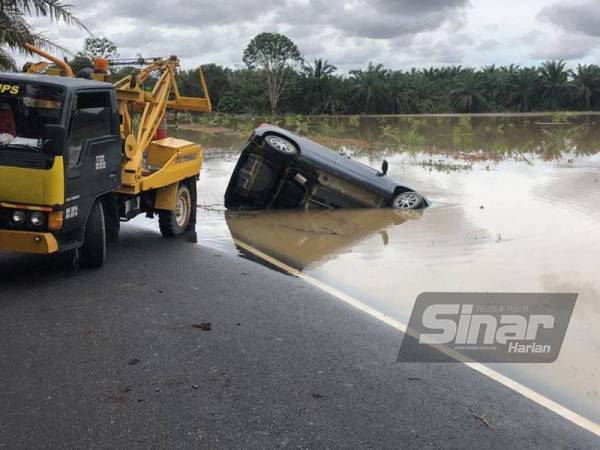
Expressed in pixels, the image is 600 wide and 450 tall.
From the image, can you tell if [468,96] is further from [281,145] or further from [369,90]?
[281,145]

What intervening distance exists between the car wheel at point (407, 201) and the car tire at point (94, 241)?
6.80m

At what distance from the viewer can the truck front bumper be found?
6367 mm

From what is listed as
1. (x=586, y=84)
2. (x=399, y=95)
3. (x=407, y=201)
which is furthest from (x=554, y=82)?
(x=407, y=201)

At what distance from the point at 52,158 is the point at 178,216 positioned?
12.7 ft

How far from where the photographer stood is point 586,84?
77.4 metres

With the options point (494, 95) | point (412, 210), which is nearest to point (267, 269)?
point (412, 210)

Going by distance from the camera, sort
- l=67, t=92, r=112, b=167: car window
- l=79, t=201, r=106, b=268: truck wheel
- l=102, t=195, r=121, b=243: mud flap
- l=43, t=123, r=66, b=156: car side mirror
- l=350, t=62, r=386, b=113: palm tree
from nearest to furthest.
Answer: l=43, t=123, r=66, b=156: car side mirror < l=67, t=92, r=112, b=167: car window < l=79, t=201, r=106, b=268: truck wheel < l=102, t=195, r=121, b=243: mud flap < l=350, t=62, r=386, b=113: palm tree

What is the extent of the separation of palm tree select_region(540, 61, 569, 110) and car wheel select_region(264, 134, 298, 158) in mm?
73610

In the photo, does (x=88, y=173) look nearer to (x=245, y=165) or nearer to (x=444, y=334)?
(x=444, y=334)

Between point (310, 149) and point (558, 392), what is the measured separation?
310 inches

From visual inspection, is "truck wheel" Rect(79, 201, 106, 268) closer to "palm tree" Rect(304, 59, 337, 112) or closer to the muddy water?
the muddy water

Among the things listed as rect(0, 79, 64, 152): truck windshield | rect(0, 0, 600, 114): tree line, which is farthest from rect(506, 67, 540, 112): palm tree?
rect(0, 79, 64, 152): truck windshield

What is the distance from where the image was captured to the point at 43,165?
6.36 m

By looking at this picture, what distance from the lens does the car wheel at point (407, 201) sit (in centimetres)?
1280
